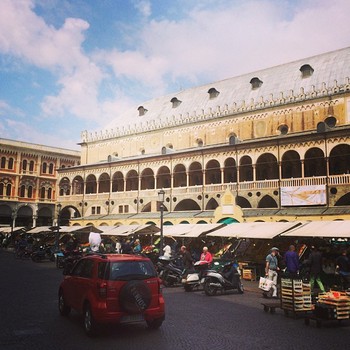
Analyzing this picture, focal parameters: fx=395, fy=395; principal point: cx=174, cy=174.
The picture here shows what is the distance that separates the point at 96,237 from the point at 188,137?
910 inches

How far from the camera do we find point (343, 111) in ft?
114

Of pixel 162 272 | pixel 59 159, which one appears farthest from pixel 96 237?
pixel 59 159

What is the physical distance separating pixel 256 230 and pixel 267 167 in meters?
16.8

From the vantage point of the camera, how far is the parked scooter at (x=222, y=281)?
14.9m

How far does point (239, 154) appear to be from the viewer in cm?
3547

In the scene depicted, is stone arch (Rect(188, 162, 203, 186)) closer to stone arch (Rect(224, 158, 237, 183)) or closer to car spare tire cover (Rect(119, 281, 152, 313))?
stone arch (Rect(224, 158, 237, 183))

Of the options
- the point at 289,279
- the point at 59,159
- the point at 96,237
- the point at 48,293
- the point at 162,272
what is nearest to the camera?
the point at 289,279

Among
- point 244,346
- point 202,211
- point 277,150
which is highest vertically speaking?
point 277,150

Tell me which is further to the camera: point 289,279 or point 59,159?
point 59,159

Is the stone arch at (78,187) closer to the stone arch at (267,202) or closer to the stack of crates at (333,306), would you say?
the stone arch at (267,202)

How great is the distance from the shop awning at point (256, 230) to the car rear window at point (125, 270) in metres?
Answer: 11.6

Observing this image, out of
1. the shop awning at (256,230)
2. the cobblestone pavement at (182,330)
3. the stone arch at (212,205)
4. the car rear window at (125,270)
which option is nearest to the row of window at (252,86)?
the stone arch at (212,205)

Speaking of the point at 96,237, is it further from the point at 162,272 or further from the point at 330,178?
the point at 330,178

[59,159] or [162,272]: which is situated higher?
[59,159]
